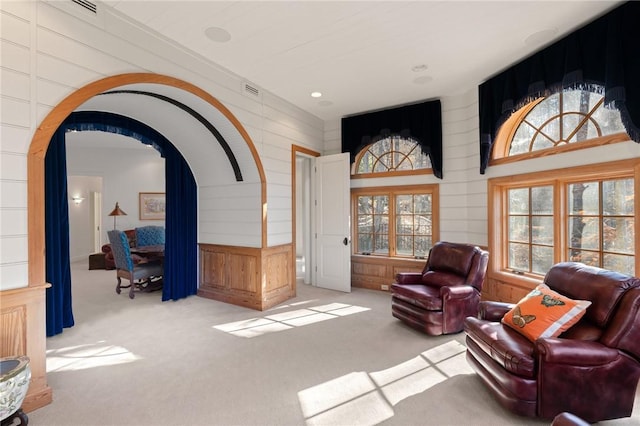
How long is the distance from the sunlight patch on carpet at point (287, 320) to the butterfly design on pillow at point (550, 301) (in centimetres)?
231

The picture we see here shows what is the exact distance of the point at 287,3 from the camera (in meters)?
2.60

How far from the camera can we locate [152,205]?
28.8 ft

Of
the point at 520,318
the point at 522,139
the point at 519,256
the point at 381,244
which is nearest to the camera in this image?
the point at 520,318

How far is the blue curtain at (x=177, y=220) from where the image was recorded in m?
4.70

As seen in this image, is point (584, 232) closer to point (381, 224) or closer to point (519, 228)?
point (519, 228)

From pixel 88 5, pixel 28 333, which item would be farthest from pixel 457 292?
pixel 88 5

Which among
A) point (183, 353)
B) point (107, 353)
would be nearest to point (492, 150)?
point (183, 353)

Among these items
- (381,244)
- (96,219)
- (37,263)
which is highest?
(96,219)

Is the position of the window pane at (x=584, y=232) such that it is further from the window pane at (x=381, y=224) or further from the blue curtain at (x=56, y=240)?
the blue curtain at (x=56, y=240)

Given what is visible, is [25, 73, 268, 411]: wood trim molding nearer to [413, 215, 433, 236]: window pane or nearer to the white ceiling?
the white ceiling

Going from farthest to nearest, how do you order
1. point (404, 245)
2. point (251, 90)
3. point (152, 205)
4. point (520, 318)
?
1. point (152, 205)
2. point (404, 245)
3. point (251, 90)
4. point (520, 318)

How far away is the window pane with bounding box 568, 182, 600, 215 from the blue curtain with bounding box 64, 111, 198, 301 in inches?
200

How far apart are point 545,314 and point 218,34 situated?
12.1ft

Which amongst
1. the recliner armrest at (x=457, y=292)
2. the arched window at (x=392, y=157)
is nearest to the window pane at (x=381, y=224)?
the arched window at (x=392, y=157)
